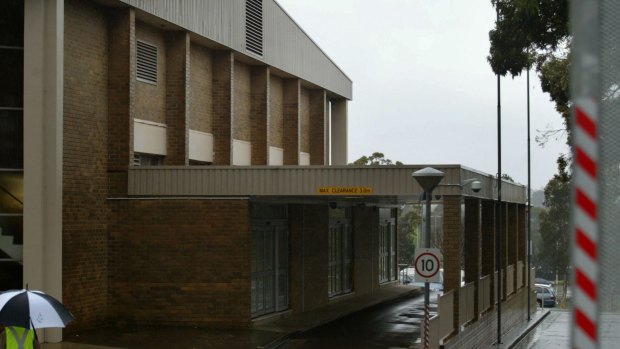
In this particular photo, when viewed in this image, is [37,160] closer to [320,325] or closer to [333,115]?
[320,325]

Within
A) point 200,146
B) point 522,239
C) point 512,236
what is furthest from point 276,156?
point 522,239

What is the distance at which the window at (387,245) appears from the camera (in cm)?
4131

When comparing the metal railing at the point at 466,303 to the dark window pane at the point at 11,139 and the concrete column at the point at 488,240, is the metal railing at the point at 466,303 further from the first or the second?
the dark window pane at the point at 11,139

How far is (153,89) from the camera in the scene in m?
25.8

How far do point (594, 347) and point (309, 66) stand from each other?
3628 cm

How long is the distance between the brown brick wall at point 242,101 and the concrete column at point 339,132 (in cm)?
1117

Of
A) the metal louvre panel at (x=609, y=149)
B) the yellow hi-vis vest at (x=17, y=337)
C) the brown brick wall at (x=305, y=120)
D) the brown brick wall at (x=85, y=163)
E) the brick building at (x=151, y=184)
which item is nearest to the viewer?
the metal louvre panel at (x=609, y=149)

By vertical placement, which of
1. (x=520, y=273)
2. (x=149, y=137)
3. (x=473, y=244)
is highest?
(x=149, y=137)

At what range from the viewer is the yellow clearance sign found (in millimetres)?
21844

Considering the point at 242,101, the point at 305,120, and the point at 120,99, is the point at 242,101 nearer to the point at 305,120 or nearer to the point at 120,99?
the point at 305,120

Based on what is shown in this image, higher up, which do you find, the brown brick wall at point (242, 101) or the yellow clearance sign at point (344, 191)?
the brown brick wall at point (242, 101)

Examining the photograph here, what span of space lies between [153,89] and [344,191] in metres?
7.23

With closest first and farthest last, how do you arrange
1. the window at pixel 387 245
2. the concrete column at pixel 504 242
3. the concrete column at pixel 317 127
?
1. the concrete column at pixel 504 242
2. the concrete column at pixel 317 127
3. the window at pixel 387 245

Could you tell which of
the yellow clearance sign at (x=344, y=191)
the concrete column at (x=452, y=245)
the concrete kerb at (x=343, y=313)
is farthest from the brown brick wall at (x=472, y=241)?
the concrete kerb at (x=343, y=313)
